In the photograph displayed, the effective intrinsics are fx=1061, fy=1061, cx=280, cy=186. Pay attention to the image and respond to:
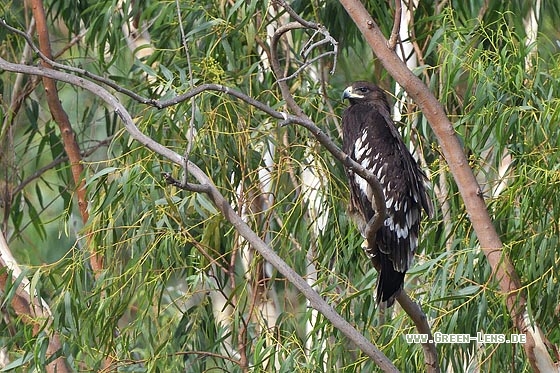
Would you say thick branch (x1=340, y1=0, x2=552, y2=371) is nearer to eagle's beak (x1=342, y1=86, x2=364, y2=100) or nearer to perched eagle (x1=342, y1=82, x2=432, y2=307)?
perched eagle (x1=342, y1=82, x2=432, y2=307)

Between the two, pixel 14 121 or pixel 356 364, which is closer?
pixel 356 364

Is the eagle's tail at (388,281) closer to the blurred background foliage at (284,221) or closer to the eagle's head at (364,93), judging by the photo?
the blurred background foliage at (284,221)

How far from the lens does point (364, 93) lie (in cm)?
382

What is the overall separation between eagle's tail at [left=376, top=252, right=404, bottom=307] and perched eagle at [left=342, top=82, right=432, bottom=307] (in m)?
0.03

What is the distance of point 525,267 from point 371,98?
2.63ft

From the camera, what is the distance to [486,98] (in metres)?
3.71

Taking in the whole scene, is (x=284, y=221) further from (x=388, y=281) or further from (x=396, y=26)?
(x=396, y=26)

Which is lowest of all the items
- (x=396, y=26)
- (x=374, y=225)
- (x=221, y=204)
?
(x=374, y=225)

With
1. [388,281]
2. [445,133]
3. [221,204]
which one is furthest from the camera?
[445,133]

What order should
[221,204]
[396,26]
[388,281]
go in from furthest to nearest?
[396,26], [388,281], [221,204]

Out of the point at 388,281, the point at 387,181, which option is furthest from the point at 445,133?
the point at 388,281

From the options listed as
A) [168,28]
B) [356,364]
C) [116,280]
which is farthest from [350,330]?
[168,28]

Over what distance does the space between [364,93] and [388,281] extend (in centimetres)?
85

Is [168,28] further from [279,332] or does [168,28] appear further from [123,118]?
[123,118]
